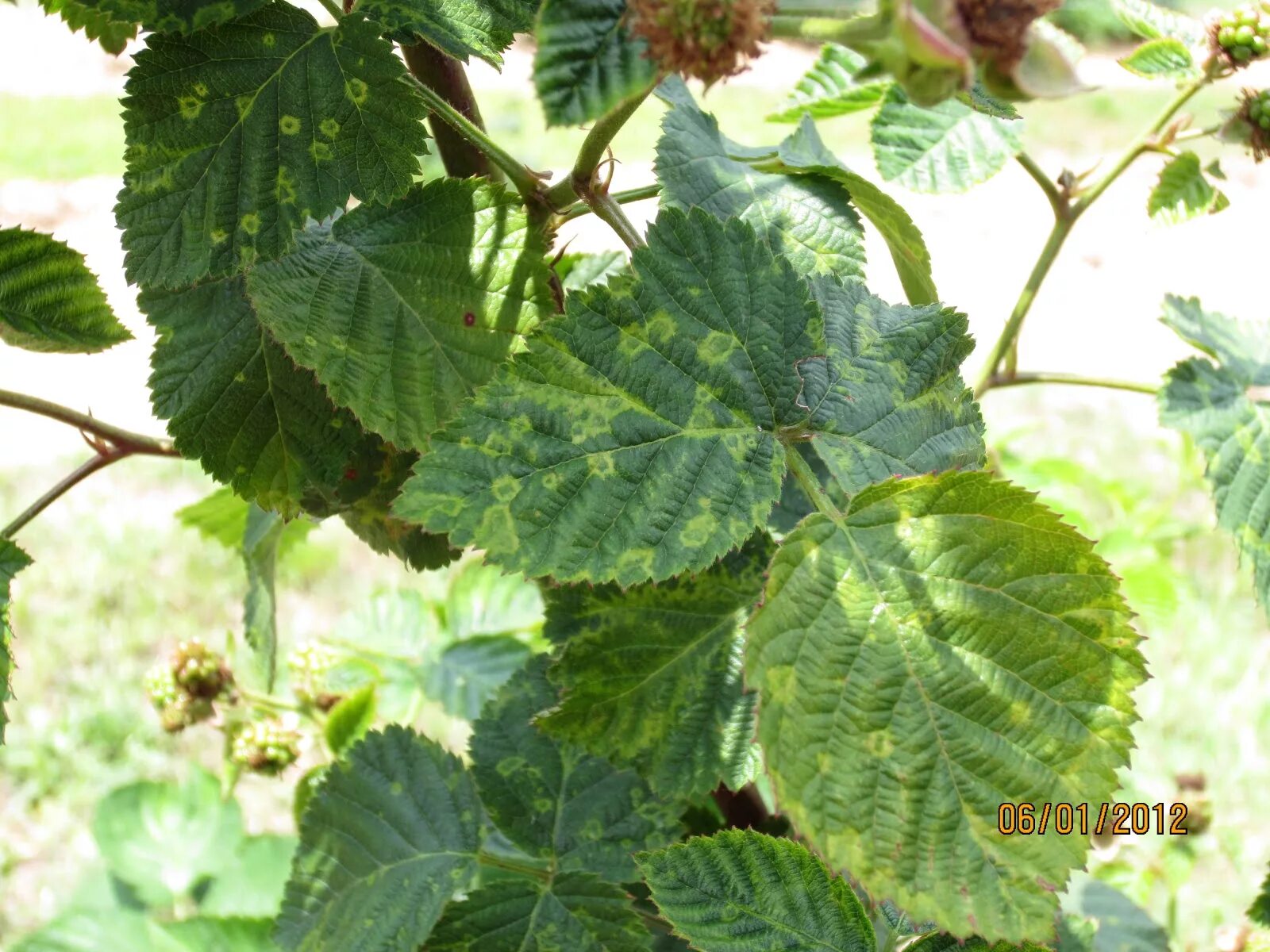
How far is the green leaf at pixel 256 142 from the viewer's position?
0.72 meters

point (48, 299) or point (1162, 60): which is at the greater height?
point (1162, 60)

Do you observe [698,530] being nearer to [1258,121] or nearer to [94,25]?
[94,25]

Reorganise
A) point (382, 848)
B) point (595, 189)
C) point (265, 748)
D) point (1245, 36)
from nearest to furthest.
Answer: point (595, 189) → point (382, 848) → point (1245, 36) → point (265, 748)

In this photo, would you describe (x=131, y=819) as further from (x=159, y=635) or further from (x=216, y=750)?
(x=159, y=635)

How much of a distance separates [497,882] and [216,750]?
2.04 m

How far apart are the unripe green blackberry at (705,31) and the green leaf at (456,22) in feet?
0.80

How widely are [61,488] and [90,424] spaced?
0.22 feet

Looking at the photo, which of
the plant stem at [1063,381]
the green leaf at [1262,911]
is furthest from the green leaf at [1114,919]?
the plant stem at [1063,381]

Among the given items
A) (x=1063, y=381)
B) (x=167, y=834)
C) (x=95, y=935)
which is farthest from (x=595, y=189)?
(x=167, y=834)

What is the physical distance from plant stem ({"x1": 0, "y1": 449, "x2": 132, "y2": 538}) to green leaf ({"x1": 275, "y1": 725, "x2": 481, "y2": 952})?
327 mm

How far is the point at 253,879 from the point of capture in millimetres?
1657

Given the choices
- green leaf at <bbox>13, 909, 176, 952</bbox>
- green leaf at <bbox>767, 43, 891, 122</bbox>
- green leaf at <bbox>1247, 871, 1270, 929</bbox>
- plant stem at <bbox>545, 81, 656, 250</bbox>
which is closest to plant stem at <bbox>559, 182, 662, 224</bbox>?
plant stem at <bbox>545, 81, 656, 250</bbox>

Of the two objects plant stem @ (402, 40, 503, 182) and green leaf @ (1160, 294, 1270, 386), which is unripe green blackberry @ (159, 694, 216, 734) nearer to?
plant stem @ (402, 40, 503, 182)

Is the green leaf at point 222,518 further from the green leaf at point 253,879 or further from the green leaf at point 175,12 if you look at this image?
the green leaf at point 175,12
